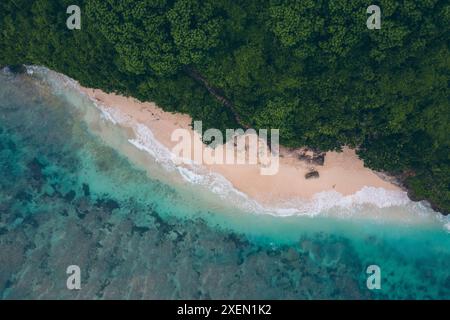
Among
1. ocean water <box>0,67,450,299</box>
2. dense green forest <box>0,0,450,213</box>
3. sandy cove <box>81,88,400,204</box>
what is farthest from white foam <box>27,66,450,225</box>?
dense green forest <box>0,0,450,213</box>

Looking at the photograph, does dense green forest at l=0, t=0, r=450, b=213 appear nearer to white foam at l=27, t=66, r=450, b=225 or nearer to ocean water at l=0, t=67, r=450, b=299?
white foam at l=27, t=66, r=450, b=225

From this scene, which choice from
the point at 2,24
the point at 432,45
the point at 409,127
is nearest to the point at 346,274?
the point at 409,127

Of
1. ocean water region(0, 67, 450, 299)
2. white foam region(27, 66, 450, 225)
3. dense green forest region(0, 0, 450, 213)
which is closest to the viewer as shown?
dense green forest region(0, 0, 450, 213)

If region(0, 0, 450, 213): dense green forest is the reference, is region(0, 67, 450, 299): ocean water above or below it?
below

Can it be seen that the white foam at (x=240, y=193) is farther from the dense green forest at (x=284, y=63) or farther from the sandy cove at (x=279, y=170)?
the dense green forest at (x=284, y=63)

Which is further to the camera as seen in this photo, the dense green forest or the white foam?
the white foam

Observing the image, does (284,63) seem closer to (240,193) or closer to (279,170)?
(279,170)
